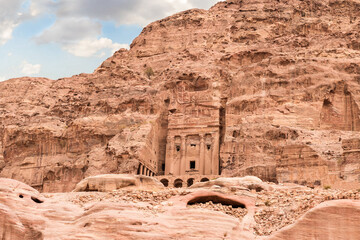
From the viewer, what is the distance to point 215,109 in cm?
7469


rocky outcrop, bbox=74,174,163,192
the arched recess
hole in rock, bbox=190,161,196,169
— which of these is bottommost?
rocky outcrop, bbox=74,174,163,192

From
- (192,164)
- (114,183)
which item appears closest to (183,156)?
(192,164)

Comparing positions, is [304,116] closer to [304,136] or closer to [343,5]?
[304,136]

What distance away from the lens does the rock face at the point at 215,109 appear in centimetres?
6388

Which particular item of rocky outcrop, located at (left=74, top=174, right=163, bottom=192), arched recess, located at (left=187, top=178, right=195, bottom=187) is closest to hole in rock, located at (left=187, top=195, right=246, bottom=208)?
→ rocky outcrop, located at (left=74, top=174, right=163, bottom=192)

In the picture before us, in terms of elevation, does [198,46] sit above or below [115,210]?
above

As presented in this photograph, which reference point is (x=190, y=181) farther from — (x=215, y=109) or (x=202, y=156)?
(x=215, y=109)

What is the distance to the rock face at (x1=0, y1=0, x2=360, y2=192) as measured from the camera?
210ft

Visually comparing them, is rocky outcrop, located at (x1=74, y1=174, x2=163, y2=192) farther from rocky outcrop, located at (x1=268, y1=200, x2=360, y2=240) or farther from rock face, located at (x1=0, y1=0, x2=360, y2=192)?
rocky outcrop, located at (x1=268, y1=200, x2=360, y2=240)

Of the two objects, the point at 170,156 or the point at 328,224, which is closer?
the point at 328,224

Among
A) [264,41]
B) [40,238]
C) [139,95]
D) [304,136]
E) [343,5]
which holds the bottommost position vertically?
[40,238]

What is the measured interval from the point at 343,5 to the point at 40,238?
3020 inches

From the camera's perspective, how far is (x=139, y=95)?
78.9m

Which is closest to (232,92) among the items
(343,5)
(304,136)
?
(304,136)
